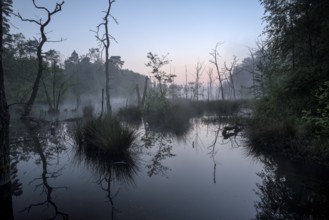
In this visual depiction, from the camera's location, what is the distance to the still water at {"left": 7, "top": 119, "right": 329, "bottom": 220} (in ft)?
13.5

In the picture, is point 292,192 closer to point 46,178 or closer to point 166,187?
point 166,187

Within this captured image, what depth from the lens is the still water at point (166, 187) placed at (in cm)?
412

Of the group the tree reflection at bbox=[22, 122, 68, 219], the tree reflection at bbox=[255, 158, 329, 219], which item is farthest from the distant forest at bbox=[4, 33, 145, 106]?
the tree reflection at bbox=[255, 158, 329, 219]

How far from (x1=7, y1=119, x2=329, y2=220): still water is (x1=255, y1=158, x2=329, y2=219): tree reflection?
2 cm

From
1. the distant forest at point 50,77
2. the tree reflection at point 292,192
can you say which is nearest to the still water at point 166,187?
the tree reflection at point 292,192

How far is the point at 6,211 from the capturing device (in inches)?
164

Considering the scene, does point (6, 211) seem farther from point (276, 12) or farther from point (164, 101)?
point (164, 101)

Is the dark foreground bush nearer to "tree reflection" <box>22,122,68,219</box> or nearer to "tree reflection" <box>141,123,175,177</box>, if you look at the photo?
"tree reflection" <box>141,123,175,177</box>

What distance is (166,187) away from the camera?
17.6 ft

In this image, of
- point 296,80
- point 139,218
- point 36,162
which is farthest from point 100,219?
point 296,80

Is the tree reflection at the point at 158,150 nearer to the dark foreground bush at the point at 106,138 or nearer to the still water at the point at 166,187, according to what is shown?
the still water at the point at 166,187

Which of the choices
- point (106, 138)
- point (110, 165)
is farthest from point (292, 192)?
point (106, 138)

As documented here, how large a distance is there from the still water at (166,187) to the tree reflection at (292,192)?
0.05ft

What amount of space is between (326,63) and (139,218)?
7312mm
